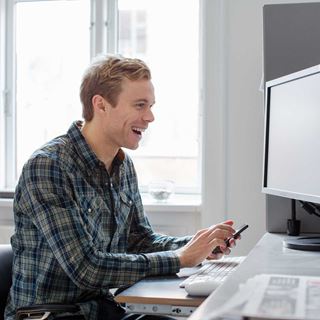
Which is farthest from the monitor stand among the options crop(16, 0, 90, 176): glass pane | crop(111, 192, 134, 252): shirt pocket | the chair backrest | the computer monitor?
crop(16, 0, 90, 176): glass pane

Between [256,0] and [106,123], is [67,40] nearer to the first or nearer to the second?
[256,0]

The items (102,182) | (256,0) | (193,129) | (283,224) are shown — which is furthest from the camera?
(193,129)

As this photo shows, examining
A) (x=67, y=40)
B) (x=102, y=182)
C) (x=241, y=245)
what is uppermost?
(x=67, y=40)

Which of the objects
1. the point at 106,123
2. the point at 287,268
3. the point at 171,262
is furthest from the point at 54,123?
the point at 287,268

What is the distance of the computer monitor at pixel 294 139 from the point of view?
157cm

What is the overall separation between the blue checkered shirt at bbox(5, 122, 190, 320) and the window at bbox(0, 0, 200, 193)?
108 cm

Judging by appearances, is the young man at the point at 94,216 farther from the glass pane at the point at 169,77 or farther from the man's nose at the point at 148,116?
the glass pane at the point at 169,77

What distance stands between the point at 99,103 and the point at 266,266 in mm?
769

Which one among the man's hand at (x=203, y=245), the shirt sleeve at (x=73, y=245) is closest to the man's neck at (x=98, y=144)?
the shirt sleeve at (x=73, y=245)

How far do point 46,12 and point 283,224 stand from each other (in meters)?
1.75

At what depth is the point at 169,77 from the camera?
9.72 ft

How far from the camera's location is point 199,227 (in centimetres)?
274

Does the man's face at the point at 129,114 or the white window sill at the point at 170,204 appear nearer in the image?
the man's face at the point at 129,114

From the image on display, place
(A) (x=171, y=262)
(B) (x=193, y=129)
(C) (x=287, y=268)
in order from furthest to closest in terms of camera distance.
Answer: (B) (x=193, y=129)
(A) (x=171, y=262)
(C) (x=287, y=268)
